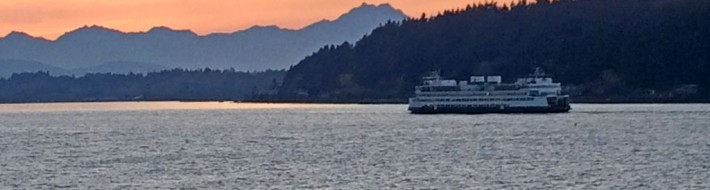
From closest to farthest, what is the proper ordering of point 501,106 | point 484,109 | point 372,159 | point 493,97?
point 372,159 < point 493,97 < point 501,106 < point 484,109

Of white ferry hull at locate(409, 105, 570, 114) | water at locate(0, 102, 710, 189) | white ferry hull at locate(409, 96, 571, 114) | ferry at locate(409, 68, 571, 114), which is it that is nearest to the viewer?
water at locate(0, 102, 710, 189)

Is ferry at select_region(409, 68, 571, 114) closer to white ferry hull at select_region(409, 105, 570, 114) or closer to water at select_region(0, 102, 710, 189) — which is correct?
white ferry hull at select_region(409, 105, 570, 114)

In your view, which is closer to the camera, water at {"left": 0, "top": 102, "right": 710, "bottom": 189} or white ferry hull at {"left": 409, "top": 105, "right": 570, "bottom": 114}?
water at {"left": 0, "top": 102, "right": 710, "bottom": 189}

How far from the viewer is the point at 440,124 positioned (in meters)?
129

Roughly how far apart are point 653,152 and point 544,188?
23.5 m

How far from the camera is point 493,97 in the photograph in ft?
500

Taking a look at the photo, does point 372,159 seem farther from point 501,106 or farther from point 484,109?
point 484,109

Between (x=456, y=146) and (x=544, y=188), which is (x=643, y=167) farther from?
(x=456, y=146)

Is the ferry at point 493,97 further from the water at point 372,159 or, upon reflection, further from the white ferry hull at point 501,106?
the water at point 372,159

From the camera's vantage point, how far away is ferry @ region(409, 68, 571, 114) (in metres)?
151

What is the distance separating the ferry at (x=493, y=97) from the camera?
150875mm

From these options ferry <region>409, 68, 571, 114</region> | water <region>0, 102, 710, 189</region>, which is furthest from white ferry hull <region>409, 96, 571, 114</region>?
water <region>0, 102, 710, 189</region>

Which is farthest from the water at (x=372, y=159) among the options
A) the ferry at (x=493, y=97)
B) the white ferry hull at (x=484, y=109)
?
the white ferry hull at (x=484, y=109)

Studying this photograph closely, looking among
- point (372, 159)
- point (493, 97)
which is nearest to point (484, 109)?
point (493, 97)
